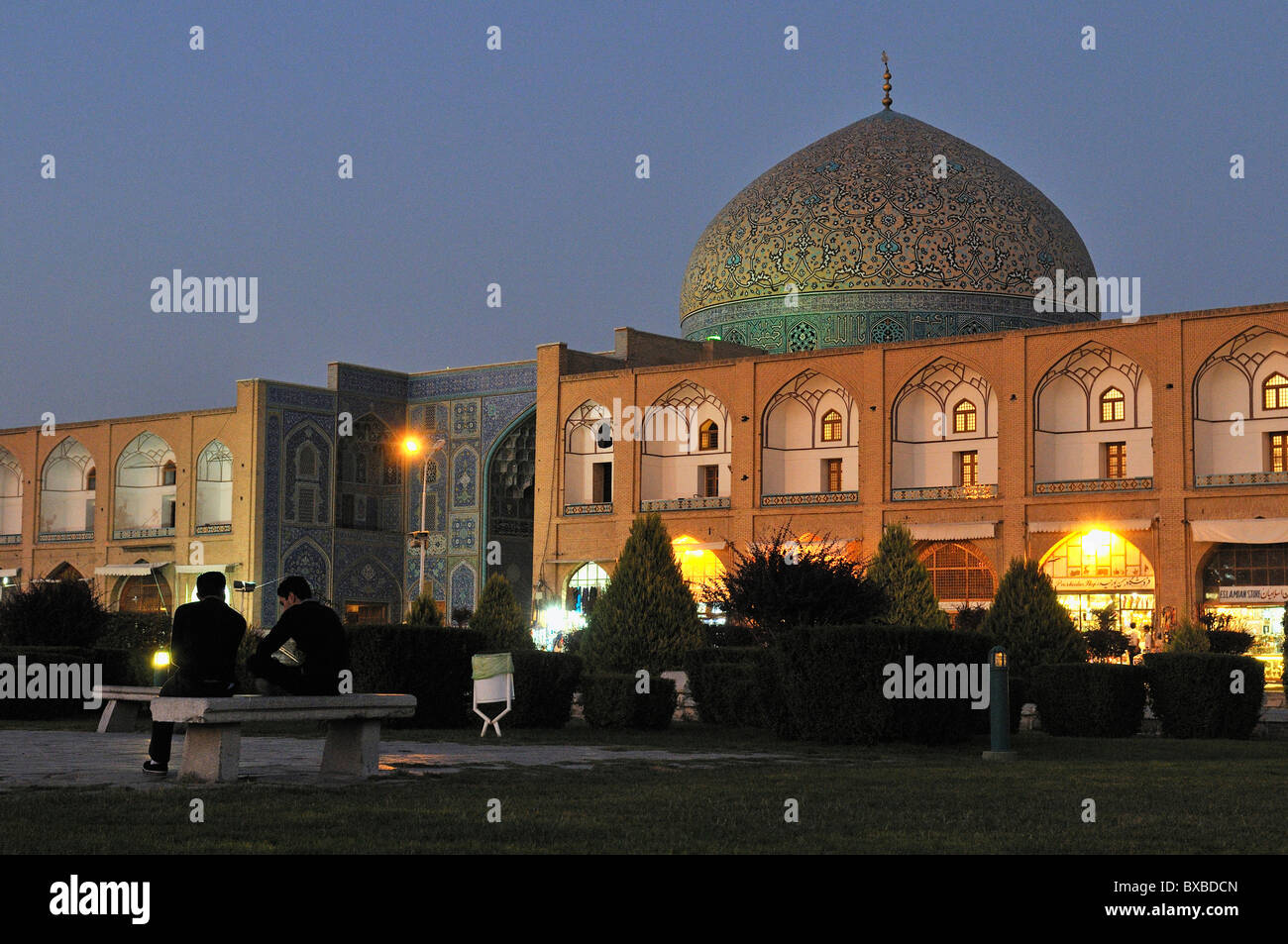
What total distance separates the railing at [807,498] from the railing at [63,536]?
16689mm

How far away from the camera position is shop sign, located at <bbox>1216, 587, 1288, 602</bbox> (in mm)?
27359

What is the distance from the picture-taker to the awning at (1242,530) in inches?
1067

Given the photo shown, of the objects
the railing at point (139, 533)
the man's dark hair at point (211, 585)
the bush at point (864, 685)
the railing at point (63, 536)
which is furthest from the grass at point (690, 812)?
the railing at point (63, 536)

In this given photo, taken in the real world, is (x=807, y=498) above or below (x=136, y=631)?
above

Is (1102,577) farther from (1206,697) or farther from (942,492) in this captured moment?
(1206,697)

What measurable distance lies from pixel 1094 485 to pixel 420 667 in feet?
59.7

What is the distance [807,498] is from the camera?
32.0 metres

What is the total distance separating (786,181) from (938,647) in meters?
25.2

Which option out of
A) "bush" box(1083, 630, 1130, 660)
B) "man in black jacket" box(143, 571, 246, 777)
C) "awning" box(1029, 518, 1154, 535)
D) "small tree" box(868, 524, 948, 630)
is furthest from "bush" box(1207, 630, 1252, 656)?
"man in black jacket" box(143, 571, 246, 777)

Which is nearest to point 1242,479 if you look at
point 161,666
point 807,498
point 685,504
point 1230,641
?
point 1230,641

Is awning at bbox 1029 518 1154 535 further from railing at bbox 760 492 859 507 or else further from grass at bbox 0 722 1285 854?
grass at bbox 0 722 1285 854

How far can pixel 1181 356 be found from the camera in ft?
92.8
